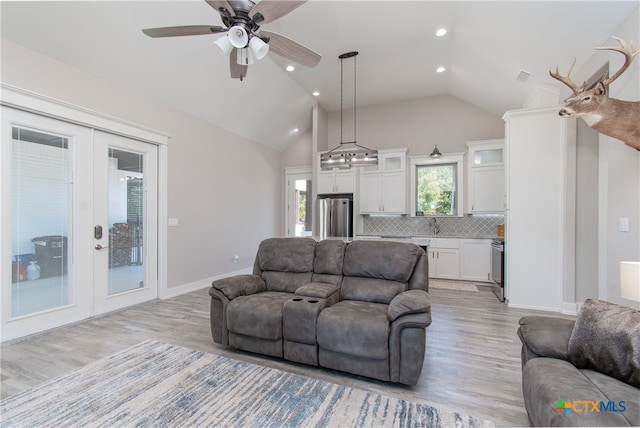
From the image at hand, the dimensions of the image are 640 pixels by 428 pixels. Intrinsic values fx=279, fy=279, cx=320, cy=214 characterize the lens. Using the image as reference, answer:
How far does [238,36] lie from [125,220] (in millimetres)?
3120

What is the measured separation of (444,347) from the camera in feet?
8.92

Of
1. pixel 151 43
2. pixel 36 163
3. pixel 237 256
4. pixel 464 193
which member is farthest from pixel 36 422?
pixel 464 193

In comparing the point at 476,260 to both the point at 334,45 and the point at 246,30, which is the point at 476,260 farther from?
the point at 246,30

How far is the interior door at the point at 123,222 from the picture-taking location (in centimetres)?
356

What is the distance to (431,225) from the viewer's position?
6.16m

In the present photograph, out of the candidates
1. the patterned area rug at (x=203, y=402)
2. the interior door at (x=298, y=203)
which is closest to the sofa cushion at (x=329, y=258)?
the patterned area rug at (x=203, y=402)

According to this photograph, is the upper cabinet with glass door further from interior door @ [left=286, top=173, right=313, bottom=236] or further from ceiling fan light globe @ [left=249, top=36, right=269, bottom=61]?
ceiling fan light globe @ [left=249, top=36, right=269, bottom=61]

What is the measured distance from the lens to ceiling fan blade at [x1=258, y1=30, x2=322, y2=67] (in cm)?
233

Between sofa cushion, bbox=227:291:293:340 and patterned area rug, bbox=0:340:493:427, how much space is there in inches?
10.8

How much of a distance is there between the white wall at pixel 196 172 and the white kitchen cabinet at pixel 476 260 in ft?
14.4

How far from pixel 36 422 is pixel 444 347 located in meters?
3.12

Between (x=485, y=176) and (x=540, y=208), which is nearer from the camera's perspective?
(x=540, y=208)

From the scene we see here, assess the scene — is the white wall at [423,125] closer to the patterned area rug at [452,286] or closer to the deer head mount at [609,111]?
the patterned area rug at [452,286]

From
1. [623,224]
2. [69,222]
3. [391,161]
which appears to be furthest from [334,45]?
[69,222]
